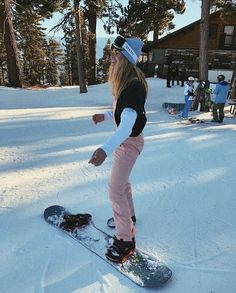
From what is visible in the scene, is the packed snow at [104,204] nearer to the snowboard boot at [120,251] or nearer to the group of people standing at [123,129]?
the snowboard boot at [120,251]

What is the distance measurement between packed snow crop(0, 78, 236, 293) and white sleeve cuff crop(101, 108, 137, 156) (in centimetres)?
125

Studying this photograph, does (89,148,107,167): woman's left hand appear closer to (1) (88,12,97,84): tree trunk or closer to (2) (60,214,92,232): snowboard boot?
(2) (60,214,92,232): snowboard boot

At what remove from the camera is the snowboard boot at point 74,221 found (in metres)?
3.74

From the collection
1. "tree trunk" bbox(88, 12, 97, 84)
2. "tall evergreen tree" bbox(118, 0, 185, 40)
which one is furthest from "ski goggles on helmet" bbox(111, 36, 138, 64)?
"tall evergreen tree" bbox(118, 0, 185, 40)

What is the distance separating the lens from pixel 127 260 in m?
3.22

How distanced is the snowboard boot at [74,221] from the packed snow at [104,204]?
0.12 meters

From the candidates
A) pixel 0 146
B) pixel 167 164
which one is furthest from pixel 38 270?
pixel 0 146

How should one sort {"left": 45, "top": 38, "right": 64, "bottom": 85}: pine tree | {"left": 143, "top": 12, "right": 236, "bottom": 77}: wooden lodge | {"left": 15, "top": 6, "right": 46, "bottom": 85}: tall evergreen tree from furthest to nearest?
1. {"left": 45, "top": 38, "right": 64, "bottom": 85}: pine tree
2. {"left": 143, "top": 12, "right": 236, "bottom": 77}: wooden lodge
3. {"left": 15, "top": 6, "right": 46, "bottom": 85}: tall evergreen tree

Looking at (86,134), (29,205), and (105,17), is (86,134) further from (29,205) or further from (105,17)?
(105,17)

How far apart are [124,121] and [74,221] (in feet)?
5.40

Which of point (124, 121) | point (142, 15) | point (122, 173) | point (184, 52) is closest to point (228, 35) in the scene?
point (184, 52)

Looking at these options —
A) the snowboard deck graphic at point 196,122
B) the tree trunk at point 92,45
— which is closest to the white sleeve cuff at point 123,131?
the snowboard deck graphic at point 196,122

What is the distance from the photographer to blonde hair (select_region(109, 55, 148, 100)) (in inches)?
111

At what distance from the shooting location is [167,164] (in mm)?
6270
